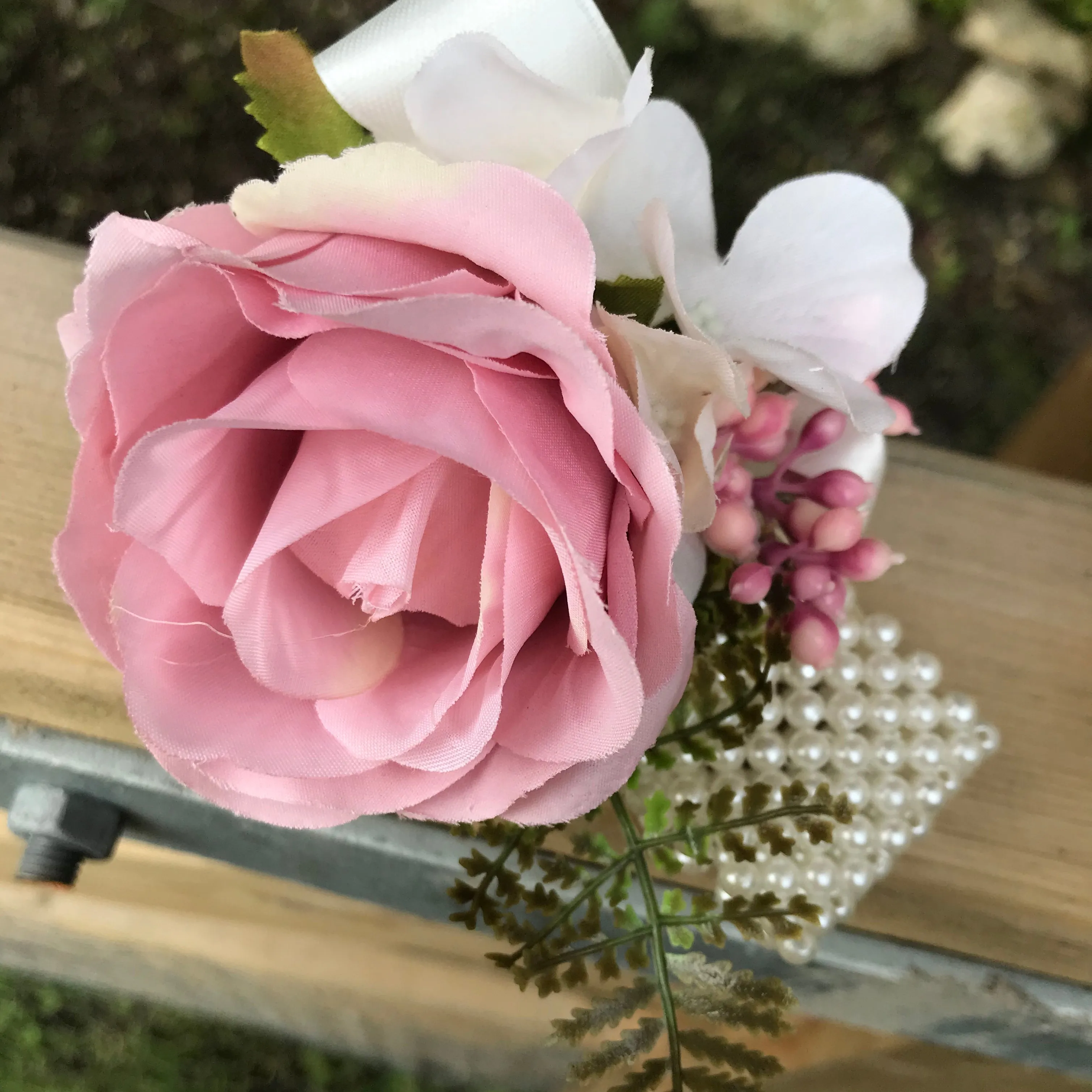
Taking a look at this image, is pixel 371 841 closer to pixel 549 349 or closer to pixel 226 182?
pixel 549 349

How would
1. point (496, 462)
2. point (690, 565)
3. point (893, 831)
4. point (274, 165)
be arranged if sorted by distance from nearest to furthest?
point (496, 462), point (690, 565), point (893, 831), point (274, 165)

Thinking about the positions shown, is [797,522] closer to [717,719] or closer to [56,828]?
[717,719]

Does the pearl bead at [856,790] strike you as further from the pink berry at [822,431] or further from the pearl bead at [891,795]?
the pink berry at [822,431]

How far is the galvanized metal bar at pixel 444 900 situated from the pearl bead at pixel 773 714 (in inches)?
4.3

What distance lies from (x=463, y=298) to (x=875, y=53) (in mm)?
1045

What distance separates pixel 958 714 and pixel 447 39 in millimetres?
354

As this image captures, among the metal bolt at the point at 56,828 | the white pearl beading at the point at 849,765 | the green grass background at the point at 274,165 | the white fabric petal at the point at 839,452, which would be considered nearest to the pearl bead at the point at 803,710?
the white pearl beading at the point at 849,765

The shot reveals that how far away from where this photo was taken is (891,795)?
0.42 m

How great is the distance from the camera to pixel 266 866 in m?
0.56

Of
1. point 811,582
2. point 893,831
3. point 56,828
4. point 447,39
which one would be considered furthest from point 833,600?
point 56,828

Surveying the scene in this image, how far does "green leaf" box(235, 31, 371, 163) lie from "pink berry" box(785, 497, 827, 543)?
200 mm

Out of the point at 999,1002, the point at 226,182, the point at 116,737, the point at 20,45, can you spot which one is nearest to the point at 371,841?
the point at 116,737

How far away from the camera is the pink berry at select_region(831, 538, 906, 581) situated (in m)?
0.35

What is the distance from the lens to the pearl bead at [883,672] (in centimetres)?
44
